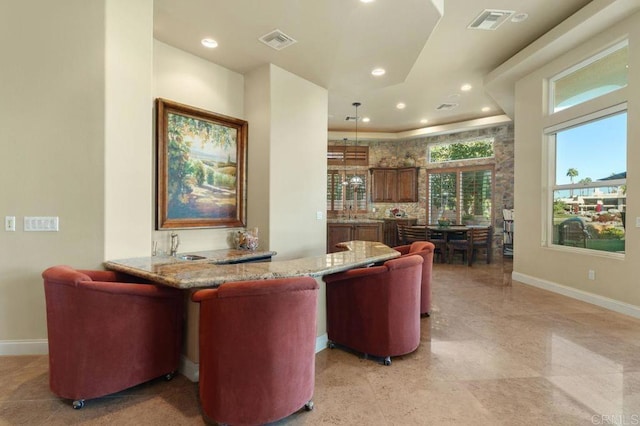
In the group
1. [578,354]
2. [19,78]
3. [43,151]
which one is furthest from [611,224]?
[19,78]

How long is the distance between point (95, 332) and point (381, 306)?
2.02m

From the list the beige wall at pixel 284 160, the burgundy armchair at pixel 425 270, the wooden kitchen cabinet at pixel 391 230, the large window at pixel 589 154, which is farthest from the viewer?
the wooden kitchen cabinet at pixel 391 230

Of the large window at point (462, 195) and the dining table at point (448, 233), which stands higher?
the large window at point (462, 195)

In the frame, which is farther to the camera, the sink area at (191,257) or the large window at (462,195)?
the large window at (462,195)

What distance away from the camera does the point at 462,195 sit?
906 cm

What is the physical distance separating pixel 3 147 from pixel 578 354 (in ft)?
17.1

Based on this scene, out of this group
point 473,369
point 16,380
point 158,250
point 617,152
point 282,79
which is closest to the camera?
point 16,380

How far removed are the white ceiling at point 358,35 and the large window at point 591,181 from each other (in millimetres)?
1515

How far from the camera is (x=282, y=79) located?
4.50 metres

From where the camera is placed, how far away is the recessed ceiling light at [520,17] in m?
4.11

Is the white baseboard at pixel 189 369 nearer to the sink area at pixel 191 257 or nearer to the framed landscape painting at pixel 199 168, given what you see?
the sink area at pixel 191 257

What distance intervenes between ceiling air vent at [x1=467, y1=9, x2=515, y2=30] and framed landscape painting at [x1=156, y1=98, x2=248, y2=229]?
3315 millimetres

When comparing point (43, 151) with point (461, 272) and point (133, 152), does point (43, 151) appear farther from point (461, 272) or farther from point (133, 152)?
point (461, 272)

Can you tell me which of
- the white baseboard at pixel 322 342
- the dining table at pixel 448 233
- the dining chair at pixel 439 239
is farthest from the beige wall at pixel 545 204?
the white baseboard at pixel 322 342
